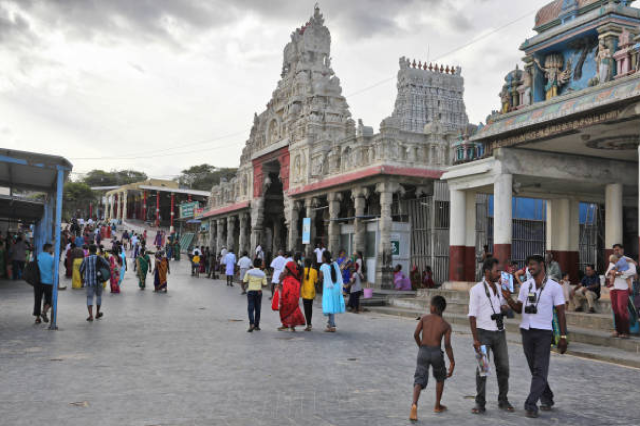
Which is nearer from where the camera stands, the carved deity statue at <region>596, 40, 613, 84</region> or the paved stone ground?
the paved stone ground

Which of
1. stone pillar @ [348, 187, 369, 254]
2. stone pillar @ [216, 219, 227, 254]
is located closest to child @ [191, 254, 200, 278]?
stone pillar @ [216, 219, 227, 254]

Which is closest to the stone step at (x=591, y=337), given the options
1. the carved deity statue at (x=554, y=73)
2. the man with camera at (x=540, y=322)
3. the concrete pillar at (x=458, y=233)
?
the concrete pillar at (x=458, y=233)

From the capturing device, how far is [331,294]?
11.9 m

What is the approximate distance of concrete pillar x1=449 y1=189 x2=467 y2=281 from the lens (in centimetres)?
1598

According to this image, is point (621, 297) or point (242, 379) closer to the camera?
point (242, 379)

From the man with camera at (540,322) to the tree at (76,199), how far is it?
74536 mm

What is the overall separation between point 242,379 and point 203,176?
264 ft

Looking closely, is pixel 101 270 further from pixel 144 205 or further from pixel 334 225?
pixel 144 205

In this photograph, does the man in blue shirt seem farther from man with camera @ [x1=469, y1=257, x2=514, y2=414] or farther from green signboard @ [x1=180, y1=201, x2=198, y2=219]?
green signboard @ [x1=180, y1=201, x2=198, y2=219]

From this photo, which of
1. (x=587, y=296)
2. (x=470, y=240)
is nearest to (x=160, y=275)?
(x=470, y=240)

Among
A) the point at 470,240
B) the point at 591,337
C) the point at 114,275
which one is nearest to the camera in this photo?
the point at 591,337

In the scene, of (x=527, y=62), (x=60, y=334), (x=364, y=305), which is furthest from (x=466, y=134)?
(x=60, y=334)

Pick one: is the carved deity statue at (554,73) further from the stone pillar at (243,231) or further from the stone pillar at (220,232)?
the stone pillar at (220,232)

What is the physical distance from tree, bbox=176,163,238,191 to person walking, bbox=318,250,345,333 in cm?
7140
